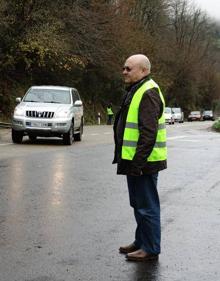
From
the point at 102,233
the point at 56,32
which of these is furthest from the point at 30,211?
the point at 56,32

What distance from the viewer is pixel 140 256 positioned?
5719 mm

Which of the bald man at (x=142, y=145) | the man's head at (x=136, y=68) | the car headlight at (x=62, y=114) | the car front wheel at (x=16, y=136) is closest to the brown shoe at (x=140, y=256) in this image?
the bald man at (x=142, y=145)

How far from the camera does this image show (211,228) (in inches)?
281

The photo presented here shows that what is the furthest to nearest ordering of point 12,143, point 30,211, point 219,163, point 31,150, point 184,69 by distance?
point 184,69, point 12,143, point 31,150, point 219,163, point 30,211

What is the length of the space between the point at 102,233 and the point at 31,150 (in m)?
10.2

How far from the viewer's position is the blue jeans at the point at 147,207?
5.65 meters

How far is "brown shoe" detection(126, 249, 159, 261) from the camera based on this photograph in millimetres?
5699

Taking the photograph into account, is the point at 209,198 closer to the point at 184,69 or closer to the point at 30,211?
the point at 30,211

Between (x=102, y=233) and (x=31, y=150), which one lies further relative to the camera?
(x=31, y=150)

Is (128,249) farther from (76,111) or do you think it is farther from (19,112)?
(76,111)

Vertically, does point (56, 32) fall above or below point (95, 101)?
above

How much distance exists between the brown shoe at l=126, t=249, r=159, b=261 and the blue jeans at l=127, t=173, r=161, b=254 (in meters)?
0.04

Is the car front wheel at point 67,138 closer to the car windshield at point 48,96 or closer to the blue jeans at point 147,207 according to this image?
the car windshield at point 48,96

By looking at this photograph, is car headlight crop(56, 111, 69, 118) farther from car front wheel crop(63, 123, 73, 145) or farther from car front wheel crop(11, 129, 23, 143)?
car front wheel crop(11, 129, 23, 143)
